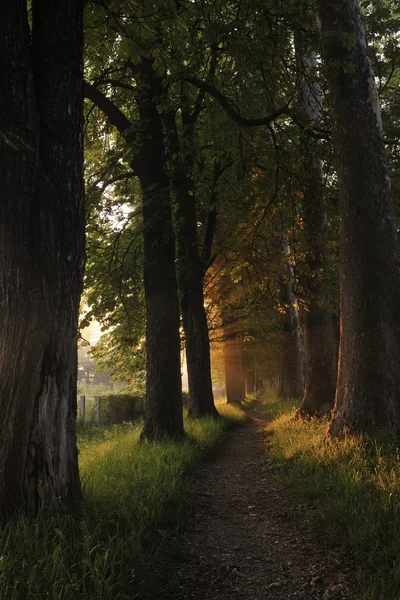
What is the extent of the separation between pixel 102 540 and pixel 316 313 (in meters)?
8.59

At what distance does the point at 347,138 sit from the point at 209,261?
710 centimetres

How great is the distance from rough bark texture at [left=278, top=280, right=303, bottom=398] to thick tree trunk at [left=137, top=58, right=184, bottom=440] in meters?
10.4

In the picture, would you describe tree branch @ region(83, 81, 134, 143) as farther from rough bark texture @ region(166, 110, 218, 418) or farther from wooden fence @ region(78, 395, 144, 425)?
wooden fence @ region(78, 395, 144, 425)

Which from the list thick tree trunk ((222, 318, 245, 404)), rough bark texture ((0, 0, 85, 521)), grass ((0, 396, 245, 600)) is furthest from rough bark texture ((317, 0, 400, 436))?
thick tree trunk ((222, 318, 245, 404))

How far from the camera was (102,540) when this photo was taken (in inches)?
137

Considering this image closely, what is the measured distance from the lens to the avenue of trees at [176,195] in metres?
3.70

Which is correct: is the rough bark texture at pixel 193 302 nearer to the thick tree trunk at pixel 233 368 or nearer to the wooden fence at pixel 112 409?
the wooden fence at pixel 112 409

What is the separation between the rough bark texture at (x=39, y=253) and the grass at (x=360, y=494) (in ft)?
8.06

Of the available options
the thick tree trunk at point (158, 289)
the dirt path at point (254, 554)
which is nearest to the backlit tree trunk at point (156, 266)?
the thick tree trunk at point (158, 289)

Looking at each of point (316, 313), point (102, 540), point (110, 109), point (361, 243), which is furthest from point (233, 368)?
point (102, 540)

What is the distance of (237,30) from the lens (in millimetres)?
5641

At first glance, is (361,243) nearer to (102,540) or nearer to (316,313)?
(316,313)

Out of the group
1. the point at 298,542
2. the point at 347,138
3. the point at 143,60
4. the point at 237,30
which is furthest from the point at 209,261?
the point at 298,542

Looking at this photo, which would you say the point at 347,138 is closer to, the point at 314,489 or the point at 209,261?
the point at 314,489
